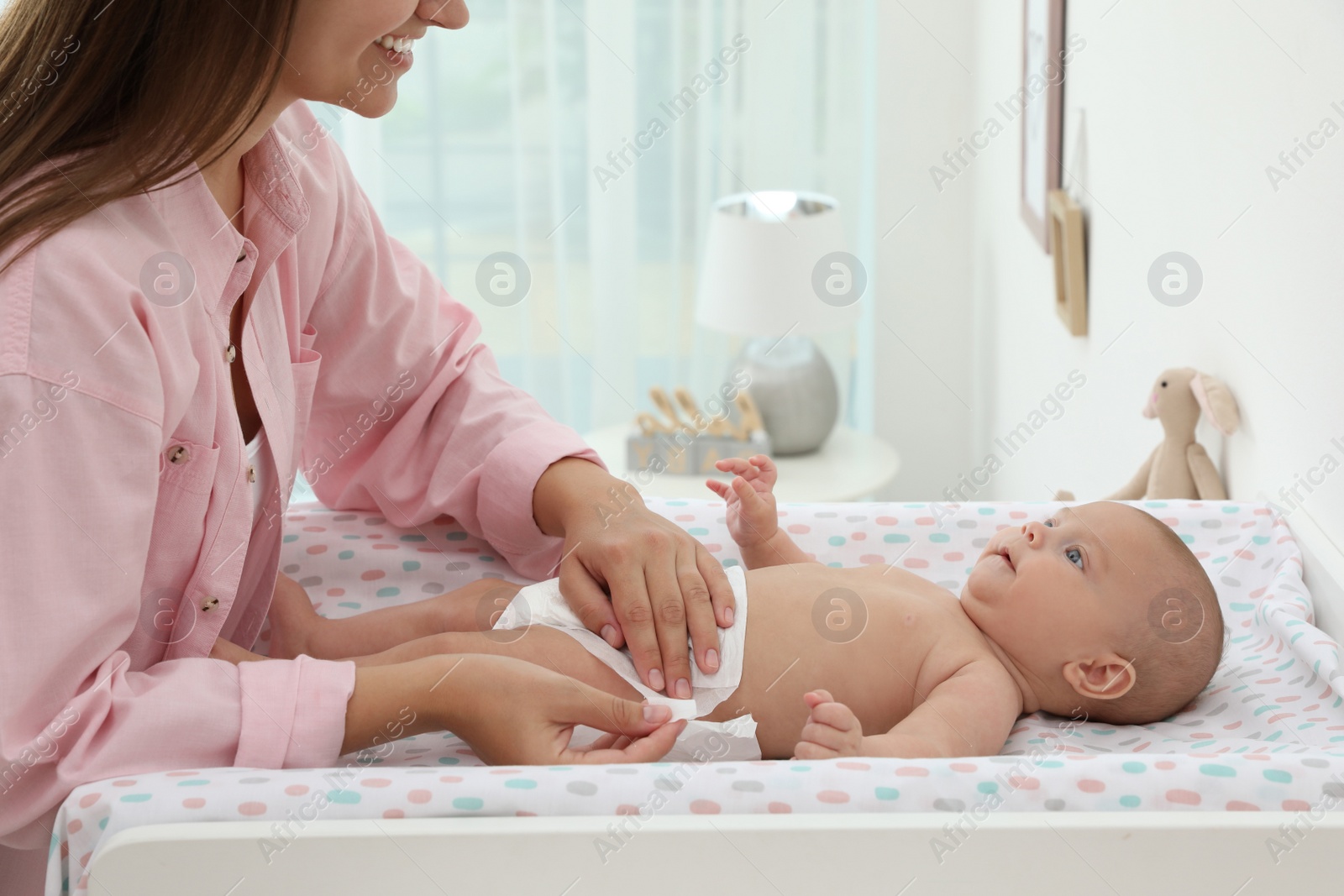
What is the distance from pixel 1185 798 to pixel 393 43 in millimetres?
767

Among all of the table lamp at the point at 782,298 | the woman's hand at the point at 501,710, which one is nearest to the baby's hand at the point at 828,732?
the woman's hand at the point at 501,710

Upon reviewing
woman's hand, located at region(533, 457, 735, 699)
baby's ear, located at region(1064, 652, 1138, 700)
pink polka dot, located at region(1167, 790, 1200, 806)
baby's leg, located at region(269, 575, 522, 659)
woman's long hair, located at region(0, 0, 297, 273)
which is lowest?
baby's ear, located at region(1064, 652, 1138, 700)

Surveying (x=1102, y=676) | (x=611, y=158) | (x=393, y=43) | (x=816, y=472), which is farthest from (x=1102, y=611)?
(x=611, y=158)

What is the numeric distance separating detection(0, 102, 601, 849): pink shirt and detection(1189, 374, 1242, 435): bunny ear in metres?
0.68

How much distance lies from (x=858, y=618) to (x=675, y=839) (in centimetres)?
44

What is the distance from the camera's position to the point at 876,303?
9.66 ft

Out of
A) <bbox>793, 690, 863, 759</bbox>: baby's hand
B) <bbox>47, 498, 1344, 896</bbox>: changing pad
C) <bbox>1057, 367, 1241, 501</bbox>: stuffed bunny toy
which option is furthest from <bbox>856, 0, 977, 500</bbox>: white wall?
<bbox>793, 690, 863, 759</bbox>: baby's hand

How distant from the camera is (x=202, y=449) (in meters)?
0.88

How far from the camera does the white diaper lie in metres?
0.94

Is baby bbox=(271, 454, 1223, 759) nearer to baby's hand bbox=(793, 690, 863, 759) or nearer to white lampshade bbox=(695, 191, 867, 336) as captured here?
baby's hand bbox=(793, 690, 863, 759)

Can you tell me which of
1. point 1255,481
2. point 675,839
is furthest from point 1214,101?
point 675,839

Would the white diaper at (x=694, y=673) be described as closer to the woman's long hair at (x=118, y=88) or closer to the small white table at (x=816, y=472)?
the woman's long hair at (x=118, y=88)

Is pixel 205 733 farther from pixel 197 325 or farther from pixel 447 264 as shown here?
pixel 447 264

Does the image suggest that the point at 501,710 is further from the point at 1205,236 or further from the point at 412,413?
the point at 1205,236
